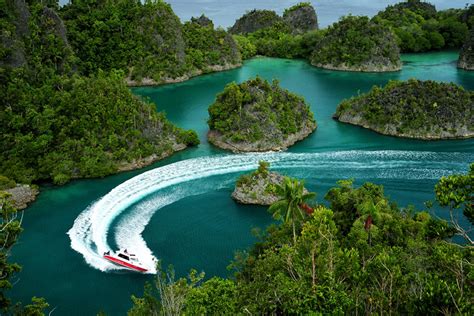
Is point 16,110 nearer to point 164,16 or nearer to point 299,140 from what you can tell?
point 299,140

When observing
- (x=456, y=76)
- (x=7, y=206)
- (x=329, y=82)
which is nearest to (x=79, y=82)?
(x=7, y=206)

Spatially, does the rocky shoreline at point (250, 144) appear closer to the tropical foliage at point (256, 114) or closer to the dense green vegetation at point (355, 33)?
the tropical foliage at point (256, 114)

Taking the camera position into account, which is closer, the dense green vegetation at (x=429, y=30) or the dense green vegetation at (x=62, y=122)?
the dense green vegetation at (x=62, y=122)

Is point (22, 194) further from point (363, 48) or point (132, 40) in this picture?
point (363, 48)

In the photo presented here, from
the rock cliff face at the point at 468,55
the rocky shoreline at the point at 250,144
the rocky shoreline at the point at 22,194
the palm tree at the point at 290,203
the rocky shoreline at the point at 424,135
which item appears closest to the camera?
the palm tree at the point at 290,203

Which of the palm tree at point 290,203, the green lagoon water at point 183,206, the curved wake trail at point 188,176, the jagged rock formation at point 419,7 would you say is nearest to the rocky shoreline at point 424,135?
the green lagoon water at point 183,206

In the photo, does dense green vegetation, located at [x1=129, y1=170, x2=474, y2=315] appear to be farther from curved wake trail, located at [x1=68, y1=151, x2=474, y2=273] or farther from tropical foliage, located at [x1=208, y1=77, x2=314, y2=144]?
tropical foliage, located at [x1=208, y1=77, x2=314, y2=144]

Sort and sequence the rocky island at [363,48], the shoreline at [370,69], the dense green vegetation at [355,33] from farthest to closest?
the dense green vegetation at [355,33] → the shoreline at [370,69] → the rocky island at [363,48]
